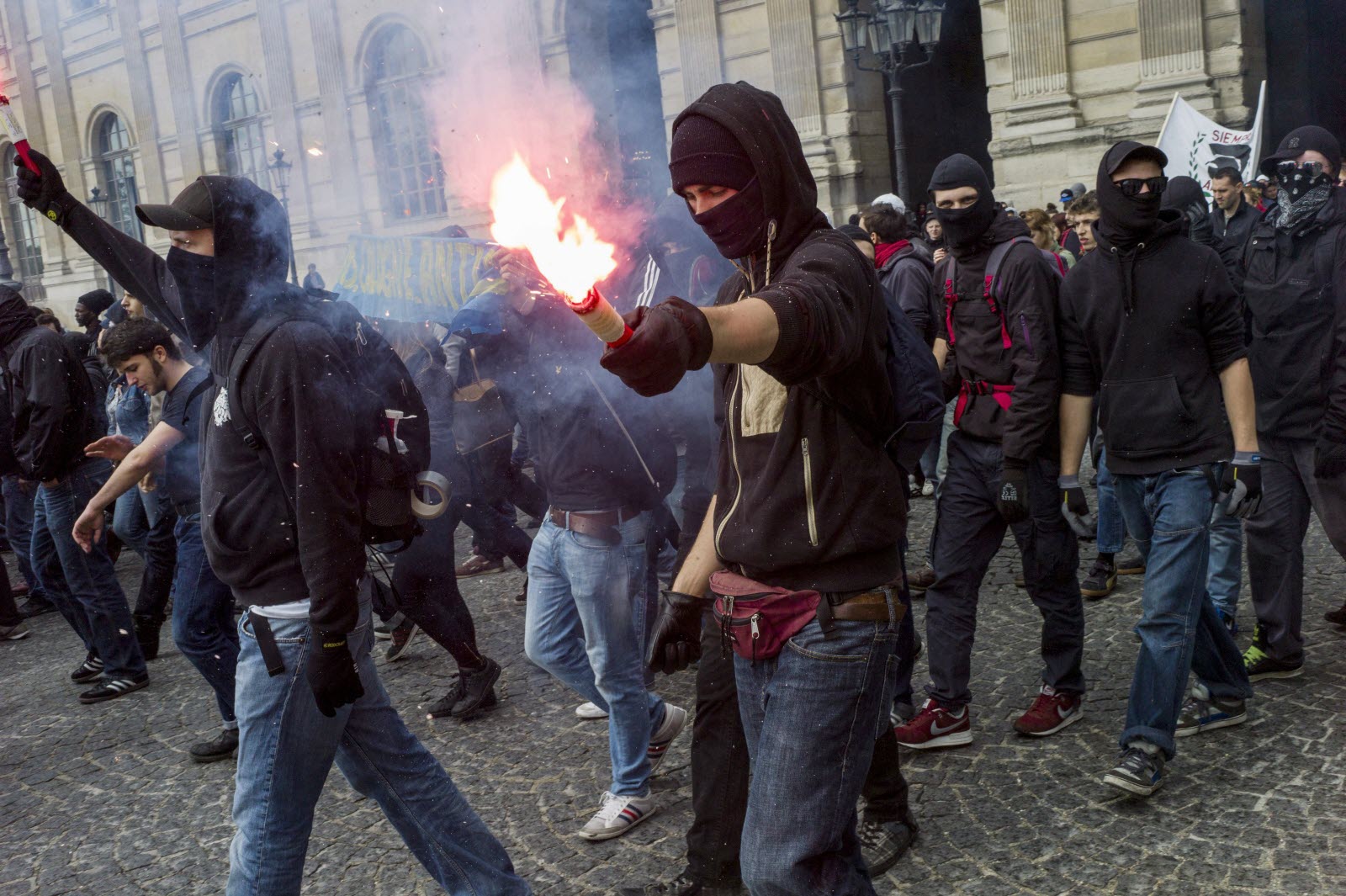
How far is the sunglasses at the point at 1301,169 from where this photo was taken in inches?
167

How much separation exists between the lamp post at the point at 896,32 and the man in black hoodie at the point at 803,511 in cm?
779

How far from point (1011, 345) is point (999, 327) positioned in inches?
3.3

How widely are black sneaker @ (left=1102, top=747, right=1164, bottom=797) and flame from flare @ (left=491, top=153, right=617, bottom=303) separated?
7.70 ft

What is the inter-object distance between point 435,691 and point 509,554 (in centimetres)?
114

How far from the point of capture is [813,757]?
6.99 feet

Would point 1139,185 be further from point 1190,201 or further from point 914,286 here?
point 1190,201

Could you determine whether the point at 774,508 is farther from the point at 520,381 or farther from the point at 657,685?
the point at 657,685

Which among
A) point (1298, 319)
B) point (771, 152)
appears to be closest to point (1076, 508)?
point (1298, 319)

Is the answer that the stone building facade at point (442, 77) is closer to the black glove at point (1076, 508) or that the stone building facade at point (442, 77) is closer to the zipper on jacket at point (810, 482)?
A: the zipper on jacket at point (810, 482)

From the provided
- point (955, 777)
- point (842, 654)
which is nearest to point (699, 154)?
point (842, 654)

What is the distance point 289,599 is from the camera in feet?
9.01

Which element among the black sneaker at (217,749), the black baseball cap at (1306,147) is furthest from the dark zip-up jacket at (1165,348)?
the black sneaker at (217,749)

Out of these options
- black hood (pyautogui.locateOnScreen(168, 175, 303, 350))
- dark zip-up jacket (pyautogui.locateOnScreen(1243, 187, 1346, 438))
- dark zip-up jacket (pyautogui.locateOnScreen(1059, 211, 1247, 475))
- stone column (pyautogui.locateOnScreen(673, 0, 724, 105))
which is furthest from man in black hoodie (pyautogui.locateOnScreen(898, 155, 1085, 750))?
stone column (pyautogui.locateOnScreen(673, 0, 724, 105))

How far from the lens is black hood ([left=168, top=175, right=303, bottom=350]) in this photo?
2.82 m
